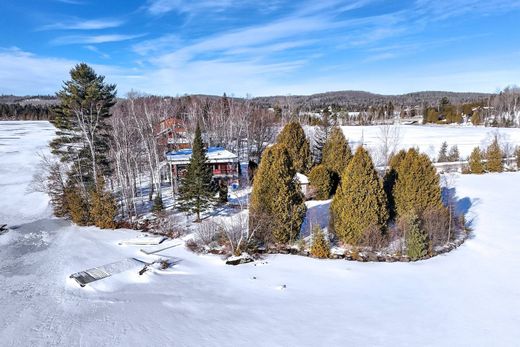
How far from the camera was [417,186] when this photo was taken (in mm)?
20719

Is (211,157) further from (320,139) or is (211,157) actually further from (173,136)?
(320,139)

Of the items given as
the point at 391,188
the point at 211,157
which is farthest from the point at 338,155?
the point at 211,157

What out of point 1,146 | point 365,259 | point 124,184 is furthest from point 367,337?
point 1,146

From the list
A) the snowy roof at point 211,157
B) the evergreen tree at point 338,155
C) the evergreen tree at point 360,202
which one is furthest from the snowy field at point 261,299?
the evergreen tree at point 338,155

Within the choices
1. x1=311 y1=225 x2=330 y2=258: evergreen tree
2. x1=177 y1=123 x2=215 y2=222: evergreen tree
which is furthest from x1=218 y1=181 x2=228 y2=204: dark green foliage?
x1=311 y1=225 x2=330 y2=258: evergreen tree

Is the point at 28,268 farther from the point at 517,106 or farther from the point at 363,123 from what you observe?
the point at 517,106

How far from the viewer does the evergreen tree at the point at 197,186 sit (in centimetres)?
2348

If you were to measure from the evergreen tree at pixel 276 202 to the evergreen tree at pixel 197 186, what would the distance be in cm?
547

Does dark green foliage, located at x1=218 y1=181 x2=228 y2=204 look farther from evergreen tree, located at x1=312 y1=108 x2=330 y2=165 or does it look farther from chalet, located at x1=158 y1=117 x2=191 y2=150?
chalet, located at x1=158 y1=117 x2=191 y2=150

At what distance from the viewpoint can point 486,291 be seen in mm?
14867

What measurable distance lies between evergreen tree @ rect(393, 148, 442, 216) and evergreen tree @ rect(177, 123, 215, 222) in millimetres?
12540

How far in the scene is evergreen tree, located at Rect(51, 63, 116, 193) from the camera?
87.1ft

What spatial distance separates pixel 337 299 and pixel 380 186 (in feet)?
24.7

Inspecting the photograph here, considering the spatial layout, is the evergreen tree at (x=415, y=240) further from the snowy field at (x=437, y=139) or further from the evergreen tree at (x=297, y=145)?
the snowy field at (x=437, y=139)
